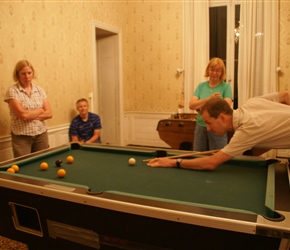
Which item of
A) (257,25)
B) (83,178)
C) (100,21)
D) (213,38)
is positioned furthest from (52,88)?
(257,25)

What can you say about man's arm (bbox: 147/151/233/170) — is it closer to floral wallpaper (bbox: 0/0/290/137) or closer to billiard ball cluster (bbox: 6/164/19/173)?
billiard ball cluster (bbox: 6/164/19/173)

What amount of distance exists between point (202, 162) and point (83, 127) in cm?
225

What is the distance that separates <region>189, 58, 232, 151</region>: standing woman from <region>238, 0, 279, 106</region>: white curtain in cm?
179

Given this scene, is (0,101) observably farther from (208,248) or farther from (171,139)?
(208,248)

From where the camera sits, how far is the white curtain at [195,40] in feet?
15.7

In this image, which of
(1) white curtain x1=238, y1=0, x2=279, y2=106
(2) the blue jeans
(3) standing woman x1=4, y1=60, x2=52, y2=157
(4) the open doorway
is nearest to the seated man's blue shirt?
(3) standing woman x1=4, y1=60, x2=52, y2=157

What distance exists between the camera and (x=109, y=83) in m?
5.35

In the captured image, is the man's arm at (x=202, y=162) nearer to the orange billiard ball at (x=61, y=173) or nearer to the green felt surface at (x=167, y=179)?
the green felt surface at (x=167, y=179)

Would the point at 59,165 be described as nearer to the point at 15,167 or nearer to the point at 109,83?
the point at 15,167

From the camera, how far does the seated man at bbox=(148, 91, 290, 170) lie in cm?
177

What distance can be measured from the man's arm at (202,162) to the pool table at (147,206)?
41mm

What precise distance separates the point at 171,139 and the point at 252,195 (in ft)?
7.15

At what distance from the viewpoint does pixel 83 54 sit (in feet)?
13.8

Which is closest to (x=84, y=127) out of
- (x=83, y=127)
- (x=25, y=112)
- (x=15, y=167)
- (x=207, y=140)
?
(x=83, y=127)
